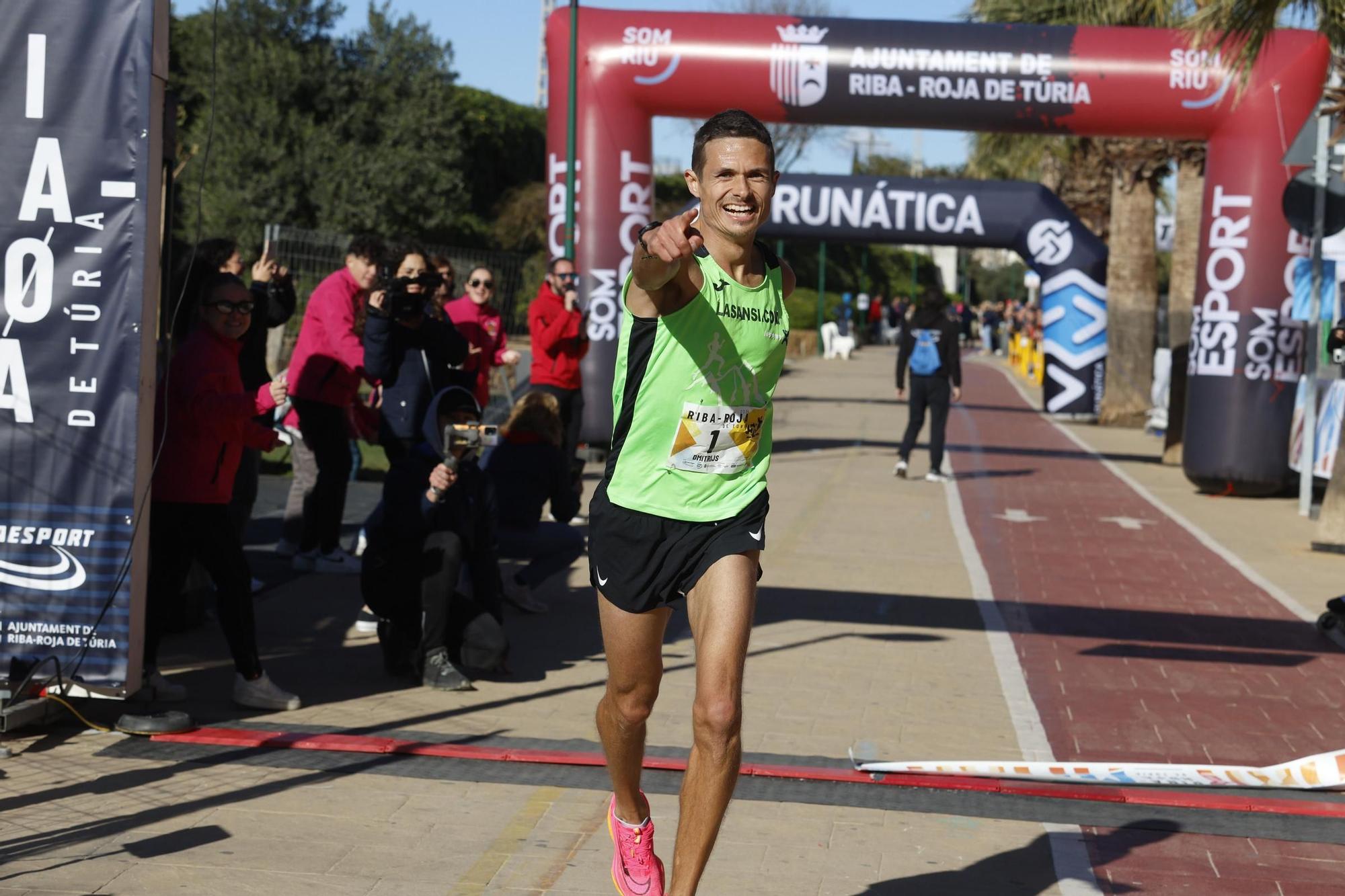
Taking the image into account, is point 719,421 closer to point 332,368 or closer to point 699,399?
point 699,399

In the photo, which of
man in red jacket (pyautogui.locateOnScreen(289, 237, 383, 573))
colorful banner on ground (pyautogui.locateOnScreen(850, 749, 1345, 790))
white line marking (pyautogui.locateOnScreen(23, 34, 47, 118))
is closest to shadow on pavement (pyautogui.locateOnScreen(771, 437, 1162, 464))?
man in red jacket (pyautogui.locateOnScreen(289, 237, 383, 573))

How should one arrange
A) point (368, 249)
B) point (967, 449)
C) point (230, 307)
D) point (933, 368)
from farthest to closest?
point (967, 449), point (933, 368), point (368, 249), point (230, 307)

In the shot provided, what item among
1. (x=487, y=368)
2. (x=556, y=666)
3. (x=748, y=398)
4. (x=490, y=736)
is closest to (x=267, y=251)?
(x=487, y=368)

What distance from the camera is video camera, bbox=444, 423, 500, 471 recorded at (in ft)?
21.4

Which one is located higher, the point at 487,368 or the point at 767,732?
the point at 487,368

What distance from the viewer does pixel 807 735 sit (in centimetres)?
612

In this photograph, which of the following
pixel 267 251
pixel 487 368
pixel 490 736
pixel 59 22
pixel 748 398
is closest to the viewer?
pixel 748 398

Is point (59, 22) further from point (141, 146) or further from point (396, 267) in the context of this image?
point (396, 267)

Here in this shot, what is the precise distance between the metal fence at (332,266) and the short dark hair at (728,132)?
492 centimetres

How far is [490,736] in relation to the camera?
A: 593 centimetres

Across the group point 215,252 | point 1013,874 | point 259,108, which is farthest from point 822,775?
point 259,108

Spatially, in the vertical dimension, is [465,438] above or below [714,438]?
below

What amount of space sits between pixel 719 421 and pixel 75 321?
8.96 feet

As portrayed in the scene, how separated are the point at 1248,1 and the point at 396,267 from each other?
7.07 metres
